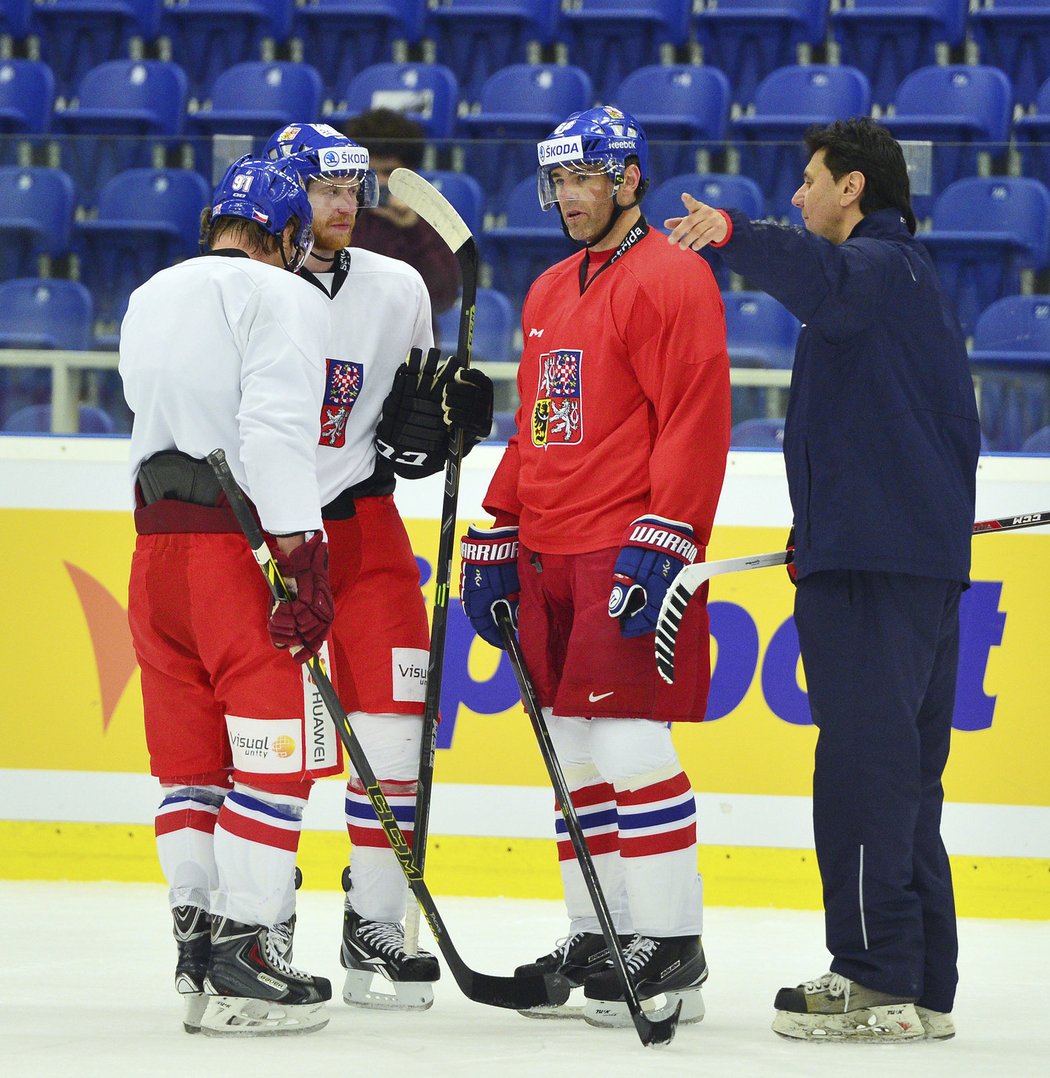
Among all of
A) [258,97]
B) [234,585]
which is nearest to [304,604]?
[234,585]

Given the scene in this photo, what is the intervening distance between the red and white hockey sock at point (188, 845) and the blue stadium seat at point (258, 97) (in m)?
4.00

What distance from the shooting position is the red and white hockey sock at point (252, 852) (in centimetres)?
268

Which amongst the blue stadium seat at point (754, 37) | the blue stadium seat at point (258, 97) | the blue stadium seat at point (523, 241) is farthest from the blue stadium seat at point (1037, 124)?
the blue stadium seat at point (258, 97)

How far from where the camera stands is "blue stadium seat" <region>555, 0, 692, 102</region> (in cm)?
657

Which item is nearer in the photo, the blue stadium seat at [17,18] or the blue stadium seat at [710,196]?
the blue stadium seat at [710,196]

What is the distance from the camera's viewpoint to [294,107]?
6.41 m

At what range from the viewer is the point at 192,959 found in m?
2.73

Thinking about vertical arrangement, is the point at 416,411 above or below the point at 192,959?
above

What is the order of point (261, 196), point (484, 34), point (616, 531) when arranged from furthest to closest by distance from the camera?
point (484, 34), point (616, 531), point (261, 196)

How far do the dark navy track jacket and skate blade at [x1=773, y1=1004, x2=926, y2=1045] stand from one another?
71 cm

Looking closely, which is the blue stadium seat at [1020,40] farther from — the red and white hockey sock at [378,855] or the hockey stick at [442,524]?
the red and white hockey sock at [378,855]

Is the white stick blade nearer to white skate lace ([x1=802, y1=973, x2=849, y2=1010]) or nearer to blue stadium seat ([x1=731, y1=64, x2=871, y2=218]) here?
white skate lace ([x1=802, y1=973, x2=849, y2=1010])

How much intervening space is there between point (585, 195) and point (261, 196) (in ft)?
1.86

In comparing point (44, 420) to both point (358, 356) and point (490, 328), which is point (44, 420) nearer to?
point (490, 328)
